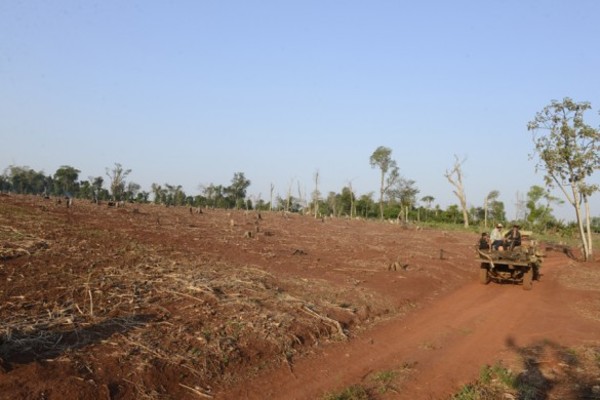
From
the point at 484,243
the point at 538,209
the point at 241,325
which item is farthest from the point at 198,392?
the point at 538,209

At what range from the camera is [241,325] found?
7.63 metres

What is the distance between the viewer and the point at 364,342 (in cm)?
812

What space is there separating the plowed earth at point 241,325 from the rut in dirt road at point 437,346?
A: 3cm

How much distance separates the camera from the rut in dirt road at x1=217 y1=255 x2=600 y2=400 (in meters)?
6.17

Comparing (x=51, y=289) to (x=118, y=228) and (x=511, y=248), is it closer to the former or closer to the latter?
(x=118, y=228)

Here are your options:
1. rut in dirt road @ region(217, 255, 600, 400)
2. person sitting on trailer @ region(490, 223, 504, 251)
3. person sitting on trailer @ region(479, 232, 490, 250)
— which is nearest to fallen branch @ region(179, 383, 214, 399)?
rut in dirt road @ region(217, 255, 600, 400)

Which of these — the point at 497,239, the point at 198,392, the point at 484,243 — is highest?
the point at 497,239

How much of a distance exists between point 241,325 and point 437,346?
125 inches

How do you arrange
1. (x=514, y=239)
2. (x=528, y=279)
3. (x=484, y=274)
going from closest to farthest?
(x=528, y=279), (x=484, y=274), (x=514, y=239)

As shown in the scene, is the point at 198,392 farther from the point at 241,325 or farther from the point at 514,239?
the point at 514,239

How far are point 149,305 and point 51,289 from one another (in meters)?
1.56

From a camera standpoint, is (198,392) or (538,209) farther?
(538,209)

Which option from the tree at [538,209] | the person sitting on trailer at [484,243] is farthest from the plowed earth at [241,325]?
the tree at [538,209]

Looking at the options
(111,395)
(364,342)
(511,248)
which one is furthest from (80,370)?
(511,248)
